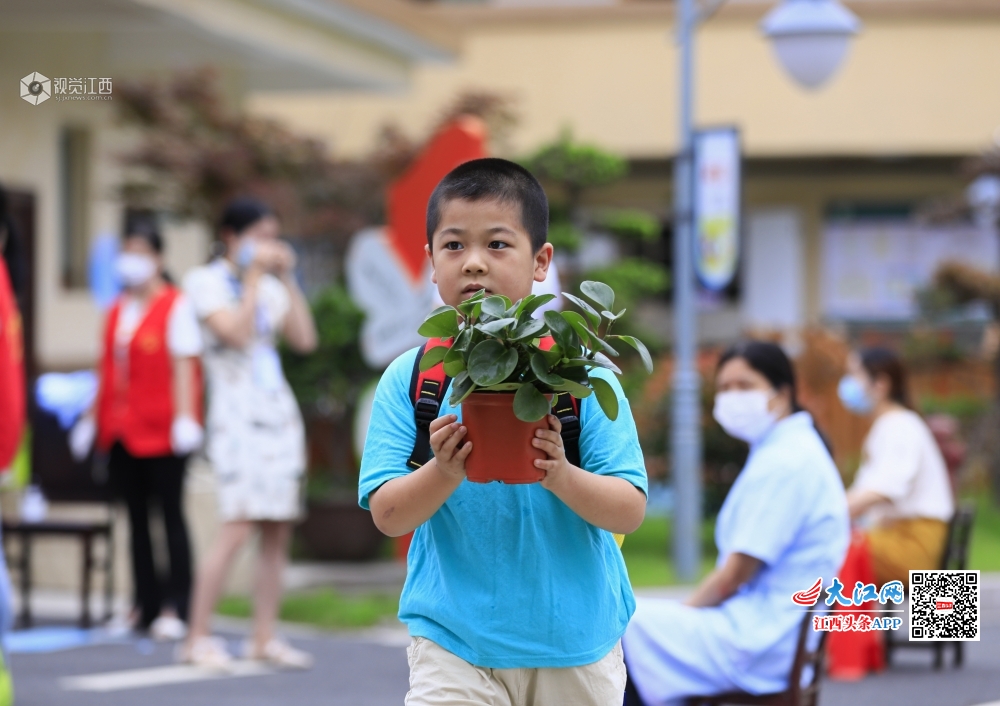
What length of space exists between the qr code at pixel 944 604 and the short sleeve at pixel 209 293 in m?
3.24

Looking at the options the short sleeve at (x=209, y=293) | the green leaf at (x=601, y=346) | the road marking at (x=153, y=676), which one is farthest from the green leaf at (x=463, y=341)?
the road marking at (x=153, y=676)

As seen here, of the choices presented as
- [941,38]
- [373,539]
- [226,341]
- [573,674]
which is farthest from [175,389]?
[941,38]

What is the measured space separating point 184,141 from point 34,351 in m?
2.22

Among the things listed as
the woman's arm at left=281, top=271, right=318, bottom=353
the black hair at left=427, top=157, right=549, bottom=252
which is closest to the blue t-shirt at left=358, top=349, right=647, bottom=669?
the black hair at left=427, top=157, right=549, bottom=252

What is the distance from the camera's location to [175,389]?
7055 mm

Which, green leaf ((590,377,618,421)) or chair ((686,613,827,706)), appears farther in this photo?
chair ((686,613,827,706))

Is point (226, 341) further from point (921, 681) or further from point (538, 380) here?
point (538, 380)

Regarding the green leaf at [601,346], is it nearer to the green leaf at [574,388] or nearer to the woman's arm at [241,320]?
the green leaf at [574,388]

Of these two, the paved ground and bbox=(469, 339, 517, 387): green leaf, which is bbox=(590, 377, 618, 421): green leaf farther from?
the paved ground

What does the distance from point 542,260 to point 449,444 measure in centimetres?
58

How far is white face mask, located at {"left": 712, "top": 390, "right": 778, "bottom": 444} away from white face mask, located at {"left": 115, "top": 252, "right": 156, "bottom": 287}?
3483 mm

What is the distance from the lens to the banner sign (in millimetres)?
9305

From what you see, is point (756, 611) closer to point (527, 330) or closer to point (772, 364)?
point (772, 364)

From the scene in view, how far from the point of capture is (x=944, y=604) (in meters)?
5.54
